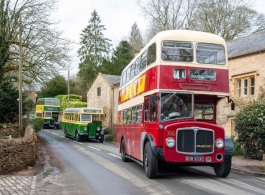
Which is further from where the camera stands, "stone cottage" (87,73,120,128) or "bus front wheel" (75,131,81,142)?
"stone cottage" (87,73,120,128)

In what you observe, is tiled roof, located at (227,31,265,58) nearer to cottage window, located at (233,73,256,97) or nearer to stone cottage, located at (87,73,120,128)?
cottage window, located at (233,73,256,97)

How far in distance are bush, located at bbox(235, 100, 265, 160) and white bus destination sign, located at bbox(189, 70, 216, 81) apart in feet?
21.0

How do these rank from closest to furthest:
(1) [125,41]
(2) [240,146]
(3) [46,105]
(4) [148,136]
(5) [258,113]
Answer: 1. (4) [148,136]
2. (5) [258,113]
3. (2) [240,146]
4. (3) [46,105]
5. (1) [125,41]

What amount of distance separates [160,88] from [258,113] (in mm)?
7895

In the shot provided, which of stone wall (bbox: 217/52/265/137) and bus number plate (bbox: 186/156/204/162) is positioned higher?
stone wall (bbox: 217/52/265/137)

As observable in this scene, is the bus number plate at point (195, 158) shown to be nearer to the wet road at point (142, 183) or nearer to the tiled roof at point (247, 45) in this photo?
the wet road at point (142, 183)

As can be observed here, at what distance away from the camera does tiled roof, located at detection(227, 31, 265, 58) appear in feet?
70.1

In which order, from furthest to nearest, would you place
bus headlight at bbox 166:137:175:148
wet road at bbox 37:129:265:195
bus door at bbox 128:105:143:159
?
1. bus door at bbox 128:105:143:159
2. bus headlight at bbox 166:137:175:148
3. wet road at bbox 37:129:265:195

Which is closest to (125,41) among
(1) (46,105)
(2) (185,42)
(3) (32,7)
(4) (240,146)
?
(1) (46,105)

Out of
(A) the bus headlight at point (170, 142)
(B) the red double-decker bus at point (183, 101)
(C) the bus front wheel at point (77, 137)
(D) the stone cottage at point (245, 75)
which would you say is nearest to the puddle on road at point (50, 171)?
(B) the red double-decker bus at point (183, 101)

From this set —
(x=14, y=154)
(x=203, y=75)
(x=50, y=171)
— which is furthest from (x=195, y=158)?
(x=14, y=154)

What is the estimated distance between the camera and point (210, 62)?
38.0 feet

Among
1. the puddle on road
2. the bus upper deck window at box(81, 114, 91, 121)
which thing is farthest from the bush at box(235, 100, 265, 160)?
the bus upper deck window at box(81, 114, 91, 121)

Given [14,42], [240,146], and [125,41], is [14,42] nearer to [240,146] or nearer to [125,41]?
[240,146]
